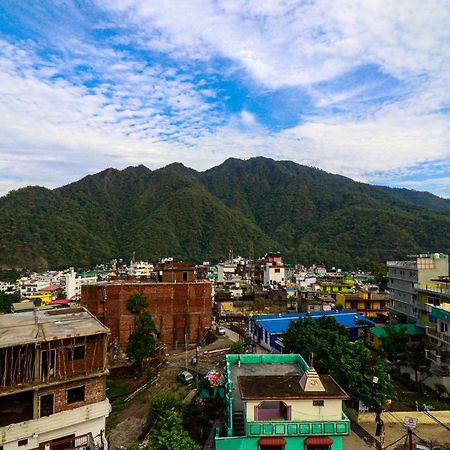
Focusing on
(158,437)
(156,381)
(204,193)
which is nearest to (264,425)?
(158,437)

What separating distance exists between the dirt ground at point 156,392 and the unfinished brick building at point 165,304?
15.8ft

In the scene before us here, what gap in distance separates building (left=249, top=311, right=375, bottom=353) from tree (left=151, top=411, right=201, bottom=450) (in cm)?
1742

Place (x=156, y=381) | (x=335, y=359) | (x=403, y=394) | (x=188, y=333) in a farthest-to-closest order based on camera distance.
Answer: (x=188, y=333)
(x=156, y=381)
(x=403, y=394)
(x=335, y=359)

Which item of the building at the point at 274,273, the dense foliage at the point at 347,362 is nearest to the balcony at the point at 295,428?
the dense foliage at the point at 347,362

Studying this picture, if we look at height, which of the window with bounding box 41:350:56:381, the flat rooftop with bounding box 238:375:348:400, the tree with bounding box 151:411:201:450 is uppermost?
the window with bounding box 41:350:56:381

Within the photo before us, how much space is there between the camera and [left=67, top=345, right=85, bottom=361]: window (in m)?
17.0

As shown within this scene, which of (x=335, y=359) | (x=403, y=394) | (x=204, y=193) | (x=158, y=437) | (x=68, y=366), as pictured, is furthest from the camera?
(x=204, y=193)

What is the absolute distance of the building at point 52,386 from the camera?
15.4m

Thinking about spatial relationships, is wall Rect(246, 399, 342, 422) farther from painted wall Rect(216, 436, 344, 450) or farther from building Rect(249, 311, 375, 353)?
building Rect(249, 311, 375, 353)

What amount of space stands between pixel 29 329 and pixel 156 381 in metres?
17.2

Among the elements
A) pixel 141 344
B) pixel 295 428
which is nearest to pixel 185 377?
pixel 141 344

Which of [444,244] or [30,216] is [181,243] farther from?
[444,244]

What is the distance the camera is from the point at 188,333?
4669cm

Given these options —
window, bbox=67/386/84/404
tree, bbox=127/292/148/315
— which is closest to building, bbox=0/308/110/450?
window, bbox=67/386/84/404
